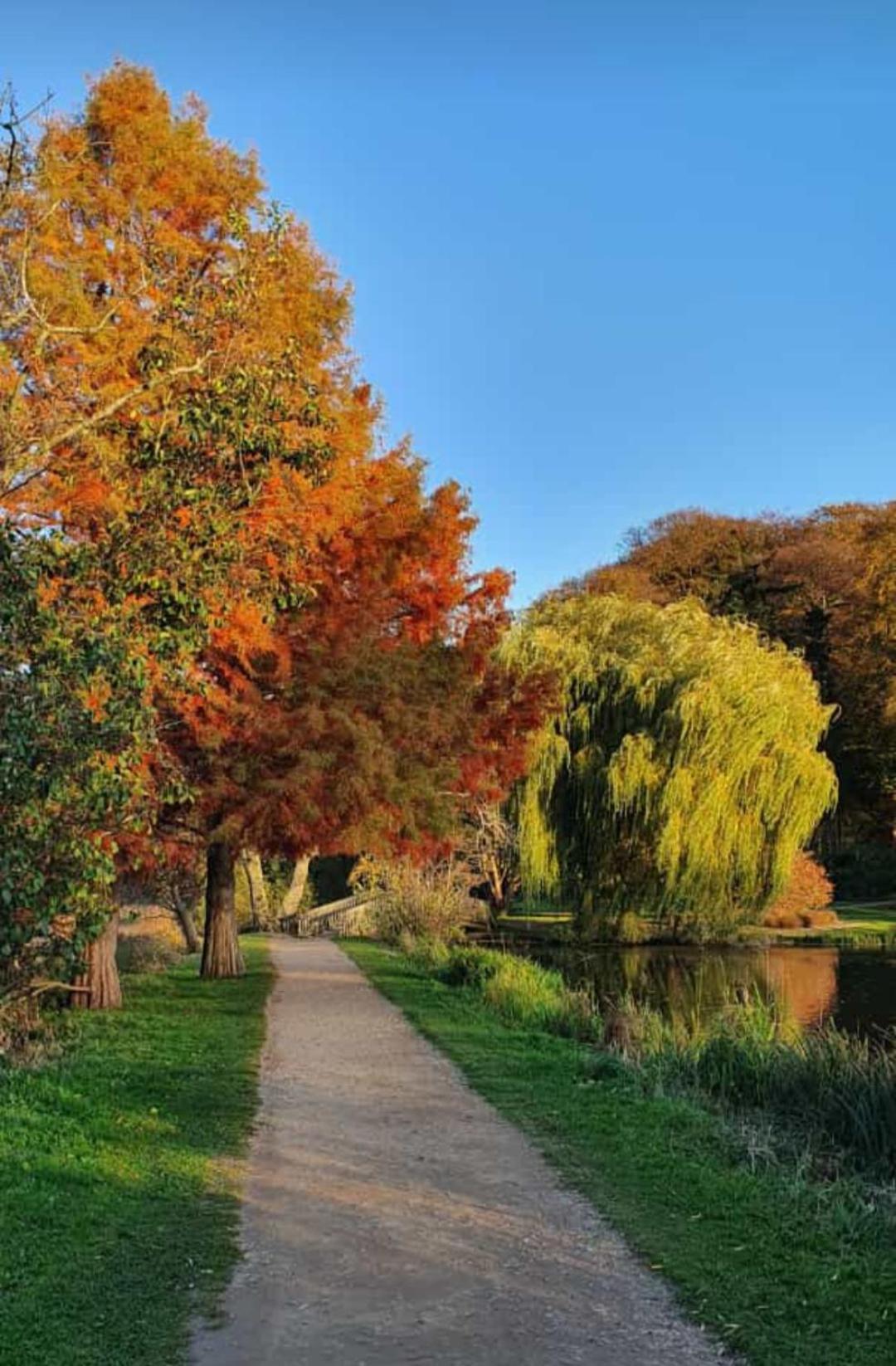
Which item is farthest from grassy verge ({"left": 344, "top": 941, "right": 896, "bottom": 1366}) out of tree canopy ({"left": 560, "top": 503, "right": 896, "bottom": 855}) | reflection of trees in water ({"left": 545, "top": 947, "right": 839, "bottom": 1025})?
tree canopy ({"left": 560, "top": 503, "right": 896, "bottom": 855})

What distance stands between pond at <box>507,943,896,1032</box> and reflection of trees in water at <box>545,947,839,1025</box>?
0.05ft

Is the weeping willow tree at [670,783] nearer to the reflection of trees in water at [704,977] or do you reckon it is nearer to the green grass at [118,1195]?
the reflection of trees in water at [704,977]

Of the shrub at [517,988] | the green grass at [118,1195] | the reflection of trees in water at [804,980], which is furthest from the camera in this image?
the reflection of trees in water at [804,980]

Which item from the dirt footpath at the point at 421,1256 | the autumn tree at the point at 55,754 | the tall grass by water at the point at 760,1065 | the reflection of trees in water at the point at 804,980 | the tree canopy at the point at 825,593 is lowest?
the reflection of trees in water at the point at 804,980

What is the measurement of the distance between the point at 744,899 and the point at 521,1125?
61.8ft

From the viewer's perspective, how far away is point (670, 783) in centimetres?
2502

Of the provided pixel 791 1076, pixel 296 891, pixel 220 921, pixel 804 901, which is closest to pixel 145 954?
pixel 220 921

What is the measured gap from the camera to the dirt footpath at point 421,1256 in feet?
13.9

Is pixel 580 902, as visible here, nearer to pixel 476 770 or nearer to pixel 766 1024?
pixel 476 770

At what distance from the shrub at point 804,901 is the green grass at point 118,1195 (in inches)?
897

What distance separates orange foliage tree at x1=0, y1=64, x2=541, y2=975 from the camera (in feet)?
20.9

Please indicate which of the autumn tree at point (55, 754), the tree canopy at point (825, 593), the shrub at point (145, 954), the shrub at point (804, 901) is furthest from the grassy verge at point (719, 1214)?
the tree canopy at point (825, 593)

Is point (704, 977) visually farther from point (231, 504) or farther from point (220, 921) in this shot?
point (231, 504)

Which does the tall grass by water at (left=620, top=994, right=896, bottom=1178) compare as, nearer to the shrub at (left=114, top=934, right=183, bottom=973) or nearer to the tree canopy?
the shrub at (left=114, top=934, right=183, bottom=973)
